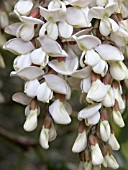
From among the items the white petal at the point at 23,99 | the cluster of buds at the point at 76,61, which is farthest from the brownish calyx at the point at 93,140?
the white petal at the point at 23,99

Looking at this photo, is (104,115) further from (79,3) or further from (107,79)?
(79,3)

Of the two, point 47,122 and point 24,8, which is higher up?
point 24,8

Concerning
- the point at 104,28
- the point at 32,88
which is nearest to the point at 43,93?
the point at 32,88

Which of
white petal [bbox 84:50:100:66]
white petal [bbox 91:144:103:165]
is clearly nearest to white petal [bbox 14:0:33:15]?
white petal [bbox 84:50:100:66]

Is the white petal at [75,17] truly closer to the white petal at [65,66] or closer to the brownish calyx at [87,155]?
the white petal at [65,66]

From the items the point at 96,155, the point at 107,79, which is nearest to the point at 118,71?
the point at 107,79

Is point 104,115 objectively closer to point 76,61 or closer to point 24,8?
point 76,61
